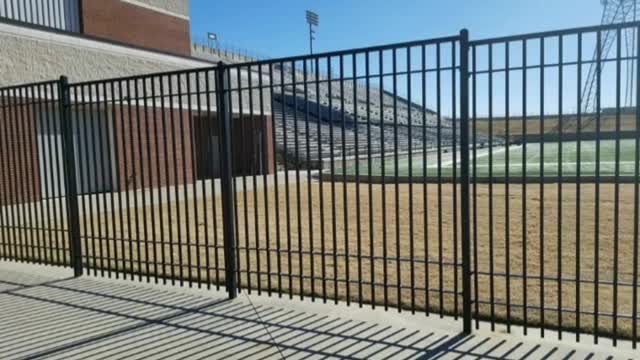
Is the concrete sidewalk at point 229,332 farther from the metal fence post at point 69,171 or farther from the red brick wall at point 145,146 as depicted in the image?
the red brick wall at point 145,146

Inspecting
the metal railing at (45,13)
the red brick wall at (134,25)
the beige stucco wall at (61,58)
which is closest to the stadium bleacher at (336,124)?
the red brick wall at (134,25)

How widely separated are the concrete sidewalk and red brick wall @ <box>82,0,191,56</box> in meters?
18.2

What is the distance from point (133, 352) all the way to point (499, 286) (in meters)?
3.94

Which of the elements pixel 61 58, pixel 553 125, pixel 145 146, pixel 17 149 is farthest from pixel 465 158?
pixel 553 125

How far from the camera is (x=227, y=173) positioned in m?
5.78

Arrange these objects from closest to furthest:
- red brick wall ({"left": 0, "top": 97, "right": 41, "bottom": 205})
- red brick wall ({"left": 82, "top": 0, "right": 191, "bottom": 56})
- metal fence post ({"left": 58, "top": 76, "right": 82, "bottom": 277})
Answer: metal fence post ({"left": 58, "top": 76, "right": 82, "bottom": 277}), red brick wall ({"left": 0, "top": 97, "right": 41, "bottom": 205}), red brick wall ({"left": 82, "top": 0, "right": 191, "bottom": 56})

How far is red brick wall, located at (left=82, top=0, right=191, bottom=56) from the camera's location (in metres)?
21.8

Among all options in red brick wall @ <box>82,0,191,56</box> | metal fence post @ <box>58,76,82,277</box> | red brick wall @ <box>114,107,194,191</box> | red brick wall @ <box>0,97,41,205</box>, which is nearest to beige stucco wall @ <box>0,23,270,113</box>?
red brick wall @ <box>114,107,194,191</box>

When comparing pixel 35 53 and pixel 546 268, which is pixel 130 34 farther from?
pixel 546 268

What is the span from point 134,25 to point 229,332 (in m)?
22.7

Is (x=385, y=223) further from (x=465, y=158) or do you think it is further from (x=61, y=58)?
(x=61, y=58)

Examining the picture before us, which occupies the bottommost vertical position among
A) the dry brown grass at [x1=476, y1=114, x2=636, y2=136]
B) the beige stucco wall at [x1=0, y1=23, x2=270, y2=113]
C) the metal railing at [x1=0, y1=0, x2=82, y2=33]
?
→ the dry brown grass at [x1=476, y1=114, x2=636, y2=136]

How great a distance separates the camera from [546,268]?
6848 millimetres

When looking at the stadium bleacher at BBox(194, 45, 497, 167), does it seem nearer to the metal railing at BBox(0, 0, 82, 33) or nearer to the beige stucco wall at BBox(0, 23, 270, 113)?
the beige stucco wall at BBox(0, 23, 270, 113)
